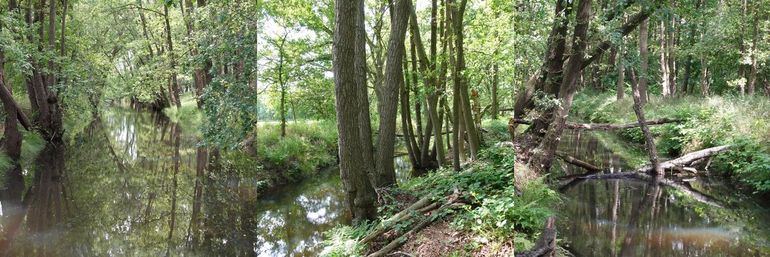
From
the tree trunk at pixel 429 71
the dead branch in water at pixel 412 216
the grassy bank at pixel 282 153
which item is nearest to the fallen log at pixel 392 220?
the dead branch in water at pixel 412 216

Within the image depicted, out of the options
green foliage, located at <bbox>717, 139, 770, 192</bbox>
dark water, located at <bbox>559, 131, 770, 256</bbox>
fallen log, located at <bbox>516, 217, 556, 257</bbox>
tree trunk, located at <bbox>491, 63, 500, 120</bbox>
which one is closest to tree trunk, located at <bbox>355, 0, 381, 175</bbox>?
fallen log, located at <bbox>516, 217, 556, 257</bbox>

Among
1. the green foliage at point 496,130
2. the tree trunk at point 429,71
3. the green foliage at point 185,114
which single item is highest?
the tree trunk at point 429,71

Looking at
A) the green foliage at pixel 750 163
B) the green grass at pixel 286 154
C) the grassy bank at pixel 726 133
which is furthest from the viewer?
the green grass at pixel 286 154

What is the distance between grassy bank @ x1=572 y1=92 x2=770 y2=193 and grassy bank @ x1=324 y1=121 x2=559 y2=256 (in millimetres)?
5268

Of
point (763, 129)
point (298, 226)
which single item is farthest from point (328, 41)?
point (763, 129)

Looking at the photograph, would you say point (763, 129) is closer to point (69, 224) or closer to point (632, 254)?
point (632, 254)

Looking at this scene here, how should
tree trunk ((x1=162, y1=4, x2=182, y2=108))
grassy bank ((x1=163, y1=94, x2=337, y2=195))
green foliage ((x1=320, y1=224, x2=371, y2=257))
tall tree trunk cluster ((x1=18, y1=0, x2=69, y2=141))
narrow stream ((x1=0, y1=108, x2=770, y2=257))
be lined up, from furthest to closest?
tall tree trunk cluster ((x1=18, y1=0, x2=69, y2=141))
tree trunk ((x1=162, y1=4, x2=182, y2=108))
grassy bank ((x1=163, y1=94, x2=337, y2=195))
narrow stream ((x1=0, y1=108, x2=770, y2=257))
green foliage ((x1=320, y1=224, x2=371, y2=257))

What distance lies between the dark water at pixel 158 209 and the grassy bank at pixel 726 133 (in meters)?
7.98

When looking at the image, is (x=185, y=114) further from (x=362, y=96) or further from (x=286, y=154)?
(x=362, y=96)

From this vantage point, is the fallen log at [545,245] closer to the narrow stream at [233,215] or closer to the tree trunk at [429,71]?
the narrow stream at [233,215]

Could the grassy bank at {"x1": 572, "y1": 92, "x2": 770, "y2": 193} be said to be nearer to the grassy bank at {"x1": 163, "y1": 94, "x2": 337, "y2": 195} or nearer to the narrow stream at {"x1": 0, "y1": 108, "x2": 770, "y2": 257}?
the narrow stream at {"x1": 0, "y1": 108, "x2": 770, "y2": 257}

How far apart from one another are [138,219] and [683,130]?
12.9 m

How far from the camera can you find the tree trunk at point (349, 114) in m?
5.64

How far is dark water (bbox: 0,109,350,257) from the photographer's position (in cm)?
823
